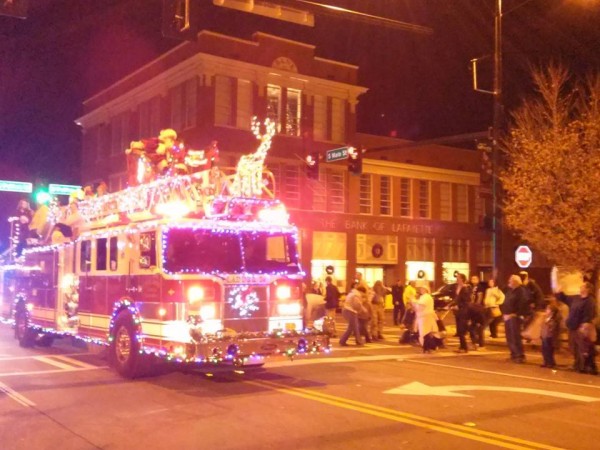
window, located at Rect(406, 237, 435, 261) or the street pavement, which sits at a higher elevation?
window, located at Rect(406, 237, 435, 261)

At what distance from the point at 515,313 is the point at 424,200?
29.0 meters

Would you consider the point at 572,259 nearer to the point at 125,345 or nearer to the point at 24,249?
the point at 125,345

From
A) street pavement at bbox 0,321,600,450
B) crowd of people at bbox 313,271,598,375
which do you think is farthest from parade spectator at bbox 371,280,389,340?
street pavement at bbox 0,321,600,450

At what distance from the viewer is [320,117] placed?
38.4 m

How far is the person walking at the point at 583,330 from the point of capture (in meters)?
12.7

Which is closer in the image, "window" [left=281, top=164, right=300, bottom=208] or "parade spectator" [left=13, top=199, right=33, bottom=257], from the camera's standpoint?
"parade spectator" [left=13, top=199, right=33, bottom=257]

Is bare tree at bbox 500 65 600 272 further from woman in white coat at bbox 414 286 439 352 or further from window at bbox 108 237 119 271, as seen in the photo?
window at bbox 108 237 119 271

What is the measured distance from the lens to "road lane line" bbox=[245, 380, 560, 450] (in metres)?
7.25

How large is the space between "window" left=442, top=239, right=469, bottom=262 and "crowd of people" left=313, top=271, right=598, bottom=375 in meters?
24.7

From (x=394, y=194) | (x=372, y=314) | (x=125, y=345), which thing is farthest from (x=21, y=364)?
(x=394, y=194)

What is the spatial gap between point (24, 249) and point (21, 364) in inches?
180

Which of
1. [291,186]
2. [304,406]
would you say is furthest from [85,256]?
[291,186]

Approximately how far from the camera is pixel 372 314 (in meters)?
18.1

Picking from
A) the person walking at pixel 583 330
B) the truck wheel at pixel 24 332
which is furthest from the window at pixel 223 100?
the person walking at pixel 583 330
